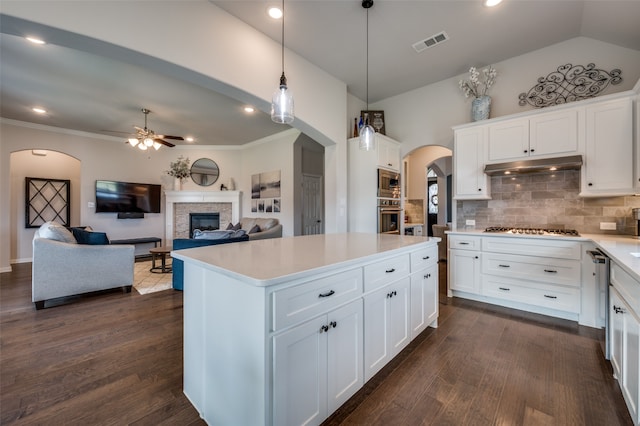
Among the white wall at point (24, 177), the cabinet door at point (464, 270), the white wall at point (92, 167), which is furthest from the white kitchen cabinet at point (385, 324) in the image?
the white wall at point (24, 177)

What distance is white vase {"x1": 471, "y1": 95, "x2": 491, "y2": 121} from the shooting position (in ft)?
11.6

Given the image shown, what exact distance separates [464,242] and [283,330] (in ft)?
9.70

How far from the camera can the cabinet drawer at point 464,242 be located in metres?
3.23

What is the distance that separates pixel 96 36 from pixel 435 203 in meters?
8.61

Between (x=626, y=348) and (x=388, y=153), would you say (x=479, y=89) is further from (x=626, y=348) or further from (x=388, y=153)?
(x=626, y=348)

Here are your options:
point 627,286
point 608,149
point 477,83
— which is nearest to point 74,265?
point 627,286

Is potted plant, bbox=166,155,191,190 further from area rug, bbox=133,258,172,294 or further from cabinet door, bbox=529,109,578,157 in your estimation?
cabinet door, bbox=529,109,578,157

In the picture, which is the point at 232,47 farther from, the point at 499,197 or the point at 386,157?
the point at 499,197

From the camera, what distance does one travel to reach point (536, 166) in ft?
9.78

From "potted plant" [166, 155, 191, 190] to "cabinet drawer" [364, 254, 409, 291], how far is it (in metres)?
6.76

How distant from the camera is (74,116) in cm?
506

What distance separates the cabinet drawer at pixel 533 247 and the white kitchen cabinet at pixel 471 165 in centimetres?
70

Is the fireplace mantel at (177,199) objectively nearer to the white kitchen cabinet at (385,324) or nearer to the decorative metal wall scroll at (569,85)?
the white kitchen cabinet at (385,324)

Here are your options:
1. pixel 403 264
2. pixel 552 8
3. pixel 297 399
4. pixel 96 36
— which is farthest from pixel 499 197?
pixel 96 36
